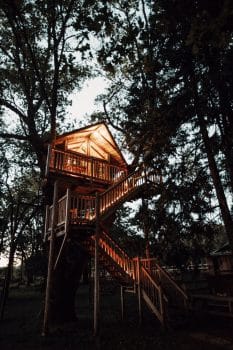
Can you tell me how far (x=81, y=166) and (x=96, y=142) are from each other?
3.76m

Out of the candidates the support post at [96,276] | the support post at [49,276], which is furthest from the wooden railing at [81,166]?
the support post at [96,276]

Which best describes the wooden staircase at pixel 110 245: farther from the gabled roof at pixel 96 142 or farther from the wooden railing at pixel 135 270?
the gabled roof at pixel 96 142

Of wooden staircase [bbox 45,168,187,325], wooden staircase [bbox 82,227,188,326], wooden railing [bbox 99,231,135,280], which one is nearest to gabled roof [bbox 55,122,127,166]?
wooden staircase [bbox 45,168,187,325]

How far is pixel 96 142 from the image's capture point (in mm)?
15555

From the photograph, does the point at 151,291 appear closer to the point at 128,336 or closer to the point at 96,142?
the point at 128,336

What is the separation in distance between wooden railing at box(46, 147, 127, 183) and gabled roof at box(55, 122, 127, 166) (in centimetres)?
142

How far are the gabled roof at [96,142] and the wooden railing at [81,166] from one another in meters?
1.42

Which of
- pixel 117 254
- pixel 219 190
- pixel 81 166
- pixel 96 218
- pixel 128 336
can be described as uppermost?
pixel 81 166

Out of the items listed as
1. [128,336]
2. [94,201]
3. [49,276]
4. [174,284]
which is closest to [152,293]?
[174,284]

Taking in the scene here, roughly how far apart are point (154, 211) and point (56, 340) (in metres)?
5.97

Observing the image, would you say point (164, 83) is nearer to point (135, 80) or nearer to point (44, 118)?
point (135, 80)

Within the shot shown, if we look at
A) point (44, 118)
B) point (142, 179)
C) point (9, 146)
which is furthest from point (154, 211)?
point (9, 146)

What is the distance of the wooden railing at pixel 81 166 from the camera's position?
36.9 ft

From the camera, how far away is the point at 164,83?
11.0 m
